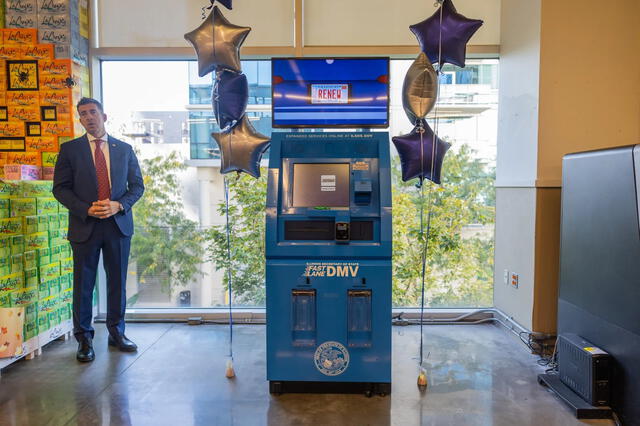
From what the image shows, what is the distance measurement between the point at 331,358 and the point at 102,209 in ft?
6.55

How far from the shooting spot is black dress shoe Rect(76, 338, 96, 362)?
3.21 metres

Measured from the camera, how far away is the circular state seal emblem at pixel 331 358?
2.65 meters

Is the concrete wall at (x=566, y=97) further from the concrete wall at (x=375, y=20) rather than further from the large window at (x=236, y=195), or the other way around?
the large window at (x=236, y=195)

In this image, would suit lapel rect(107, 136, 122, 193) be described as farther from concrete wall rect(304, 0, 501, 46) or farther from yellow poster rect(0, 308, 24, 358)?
concrete wall rect(304, 0, 501, 46)

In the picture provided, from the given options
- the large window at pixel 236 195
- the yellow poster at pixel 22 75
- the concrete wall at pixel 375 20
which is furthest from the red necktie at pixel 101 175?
the concrete wall at pixel 375 20

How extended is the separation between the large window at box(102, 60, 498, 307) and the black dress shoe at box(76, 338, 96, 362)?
98cm

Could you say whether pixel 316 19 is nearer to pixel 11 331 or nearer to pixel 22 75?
pixel 22 75

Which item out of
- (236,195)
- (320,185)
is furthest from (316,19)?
(320,185)

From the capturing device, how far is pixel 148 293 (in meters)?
4.25

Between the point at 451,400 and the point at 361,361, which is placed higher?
the point at 361,361

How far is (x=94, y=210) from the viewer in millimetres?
3150

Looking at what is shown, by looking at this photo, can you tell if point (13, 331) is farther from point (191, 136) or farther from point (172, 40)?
point (172, 40)

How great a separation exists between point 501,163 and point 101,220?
349 centimetres

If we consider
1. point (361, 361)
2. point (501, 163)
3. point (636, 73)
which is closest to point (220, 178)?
point (361, 361)
